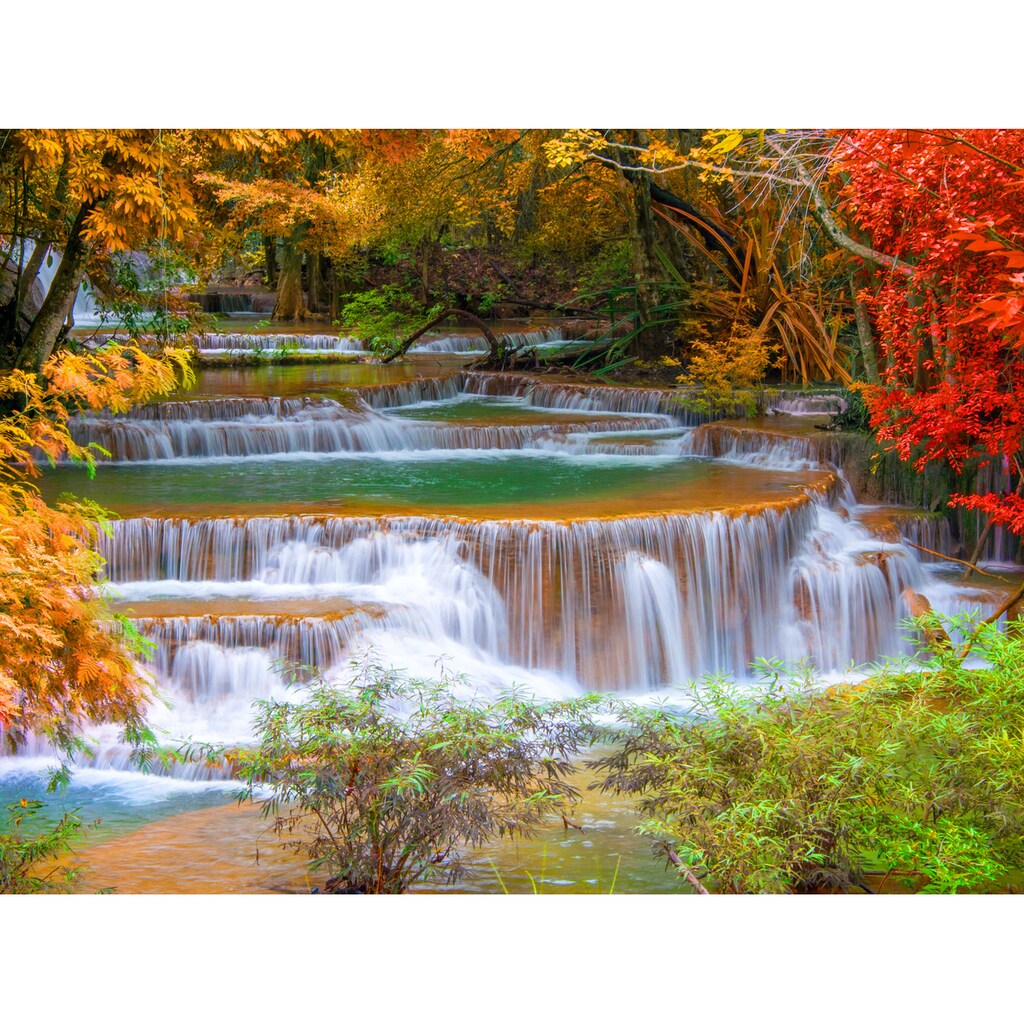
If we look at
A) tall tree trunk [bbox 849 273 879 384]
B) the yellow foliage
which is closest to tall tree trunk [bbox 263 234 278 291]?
the yellow foliage

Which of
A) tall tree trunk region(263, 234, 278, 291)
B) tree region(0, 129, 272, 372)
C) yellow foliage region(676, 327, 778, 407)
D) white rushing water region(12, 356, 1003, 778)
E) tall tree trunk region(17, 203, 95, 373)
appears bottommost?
white rushing water region(12, 356, 1003, 778)

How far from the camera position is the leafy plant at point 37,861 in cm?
473

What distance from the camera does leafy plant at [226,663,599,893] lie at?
167 inches

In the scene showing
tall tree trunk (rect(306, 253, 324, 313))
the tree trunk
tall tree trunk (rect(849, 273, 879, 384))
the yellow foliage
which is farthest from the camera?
tall tree trunk (rect(306, 253, 324, 313))

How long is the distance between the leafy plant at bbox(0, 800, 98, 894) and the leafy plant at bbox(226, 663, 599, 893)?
81 centimetres

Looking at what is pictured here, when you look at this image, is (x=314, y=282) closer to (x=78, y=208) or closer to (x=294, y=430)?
(x=294, y=430)

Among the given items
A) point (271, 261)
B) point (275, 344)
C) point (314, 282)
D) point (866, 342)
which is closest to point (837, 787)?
point (866, 342)

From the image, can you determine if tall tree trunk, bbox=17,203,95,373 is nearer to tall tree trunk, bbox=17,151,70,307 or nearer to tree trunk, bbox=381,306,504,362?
tall tree trunk, bbox=17,151,70,307

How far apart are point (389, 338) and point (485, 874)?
657 cm

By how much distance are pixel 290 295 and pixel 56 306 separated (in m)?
6.44

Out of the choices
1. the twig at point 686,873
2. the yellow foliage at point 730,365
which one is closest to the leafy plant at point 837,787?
the twig at point 686,873

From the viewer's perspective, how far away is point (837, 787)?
420 centimetres

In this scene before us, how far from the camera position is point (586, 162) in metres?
9.40

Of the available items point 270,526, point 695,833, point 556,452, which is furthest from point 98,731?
point 556,452
